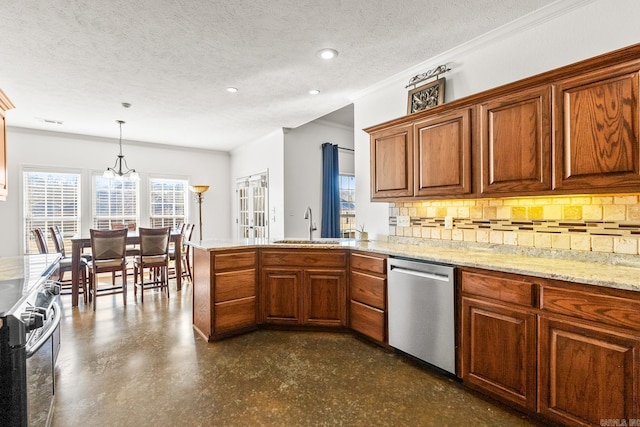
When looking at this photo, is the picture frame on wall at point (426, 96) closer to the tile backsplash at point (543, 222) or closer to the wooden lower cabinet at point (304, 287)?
the tile backsplash at point (543, 222)

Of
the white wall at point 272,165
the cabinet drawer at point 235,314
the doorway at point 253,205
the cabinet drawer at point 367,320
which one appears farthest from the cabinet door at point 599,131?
the doorway at point 253,205

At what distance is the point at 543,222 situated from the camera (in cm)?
235

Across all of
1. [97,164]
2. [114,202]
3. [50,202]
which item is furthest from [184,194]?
[50,202]

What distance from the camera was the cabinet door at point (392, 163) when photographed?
295 centimetres

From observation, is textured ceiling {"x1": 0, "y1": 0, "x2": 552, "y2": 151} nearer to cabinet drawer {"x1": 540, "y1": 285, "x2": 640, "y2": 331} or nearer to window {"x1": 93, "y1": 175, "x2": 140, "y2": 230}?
window {"x1": 93, "y1": 175, "x2": 140, "y2": 230}

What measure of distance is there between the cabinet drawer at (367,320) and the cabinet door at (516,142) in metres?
1.38

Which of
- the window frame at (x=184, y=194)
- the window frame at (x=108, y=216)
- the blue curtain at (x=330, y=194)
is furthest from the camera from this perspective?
the window frame at (x=184, y=194)

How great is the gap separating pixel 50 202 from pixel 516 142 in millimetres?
7115

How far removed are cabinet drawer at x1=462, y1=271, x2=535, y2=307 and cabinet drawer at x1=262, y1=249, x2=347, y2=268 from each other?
4.13 feet

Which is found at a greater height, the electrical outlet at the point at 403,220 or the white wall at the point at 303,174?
the white wall at the point at 303,174

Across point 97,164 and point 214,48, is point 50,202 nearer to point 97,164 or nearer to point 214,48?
point 97,164

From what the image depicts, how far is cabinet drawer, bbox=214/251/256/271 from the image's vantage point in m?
3.01

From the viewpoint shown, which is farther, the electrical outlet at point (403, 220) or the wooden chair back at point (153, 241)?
the wooden chair back at point (153, 241)

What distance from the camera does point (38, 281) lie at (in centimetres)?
173
